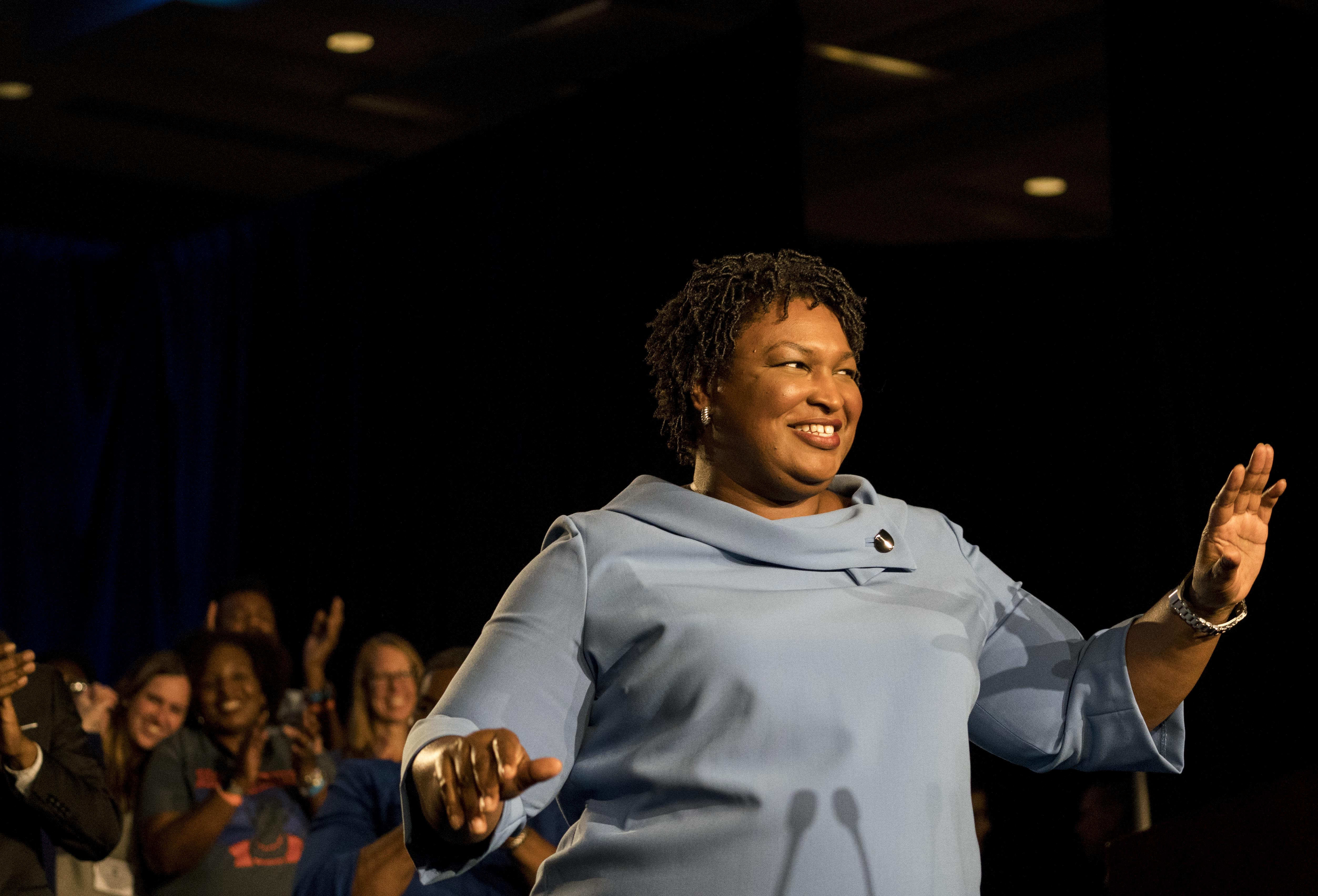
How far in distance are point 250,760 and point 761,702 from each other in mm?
2959

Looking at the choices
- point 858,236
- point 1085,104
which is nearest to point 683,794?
point 1085,104

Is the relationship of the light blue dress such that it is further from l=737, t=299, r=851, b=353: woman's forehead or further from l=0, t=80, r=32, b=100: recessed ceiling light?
l=0, t=80, r=32, b=100: recessed ceiling light

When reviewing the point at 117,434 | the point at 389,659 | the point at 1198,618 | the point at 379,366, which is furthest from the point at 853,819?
the point at 117,434

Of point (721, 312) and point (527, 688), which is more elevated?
point (721, 312)

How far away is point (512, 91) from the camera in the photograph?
627 cm

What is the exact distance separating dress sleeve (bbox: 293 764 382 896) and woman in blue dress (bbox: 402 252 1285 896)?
4.87ft

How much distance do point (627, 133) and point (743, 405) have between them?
368 cm

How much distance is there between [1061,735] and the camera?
5.88ft

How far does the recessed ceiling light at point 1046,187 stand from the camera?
6.70 m

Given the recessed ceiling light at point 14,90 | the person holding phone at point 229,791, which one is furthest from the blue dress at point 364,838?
the recessed ceiling light at point 14,90

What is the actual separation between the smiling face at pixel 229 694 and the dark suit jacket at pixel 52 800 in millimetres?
946

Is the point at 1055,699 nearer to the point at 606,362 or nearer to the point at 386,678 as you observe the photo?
the point at 386,678

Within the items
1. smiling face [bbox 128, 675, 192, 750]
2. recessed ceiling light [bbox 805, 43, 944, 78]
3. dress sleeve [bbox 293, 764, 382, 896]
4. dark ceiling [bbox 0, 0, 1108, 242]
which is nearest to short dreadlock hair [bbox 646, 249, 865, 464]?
dress sleeve [bbox 293, 764, 382, 896]

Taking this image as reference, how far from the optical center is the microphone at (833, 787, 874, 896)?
155cm
